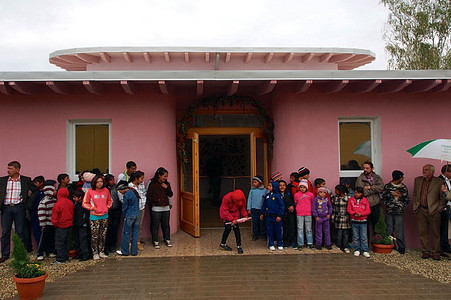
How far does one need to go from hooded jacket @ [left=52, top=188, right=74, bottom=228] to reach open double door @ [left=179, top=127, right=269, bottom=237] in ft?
8.88

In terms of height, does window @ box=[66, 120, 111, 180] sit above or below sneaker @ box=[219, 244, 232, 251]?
above

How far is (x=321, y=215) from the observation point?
7.09 metres

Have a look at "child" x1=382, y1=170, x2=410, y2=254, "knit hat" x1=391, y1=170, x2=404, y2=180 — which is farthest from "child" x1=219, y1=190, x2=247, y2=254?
"knit hat" x1=391, y1=170, x2=404, y2=180

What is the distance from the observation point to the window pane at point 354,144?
797 cm

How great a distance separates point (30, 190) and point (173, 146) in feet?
9.82

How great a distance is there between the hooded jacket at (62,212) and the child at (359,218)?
16.8ft

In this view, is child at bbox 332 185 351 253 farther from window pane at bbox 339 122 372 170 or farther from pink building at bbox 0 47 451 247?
window pane at bbox 339 122 372 170

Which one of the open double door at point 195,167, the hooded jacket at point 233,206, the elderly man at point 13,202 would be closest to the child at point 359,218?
the hooded jacket at point 233,206

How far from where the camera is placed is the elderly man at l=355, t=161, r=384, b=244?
718cm

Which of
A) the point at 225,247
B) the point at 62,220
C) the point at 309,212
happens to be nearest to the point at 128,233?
the point at 62,220

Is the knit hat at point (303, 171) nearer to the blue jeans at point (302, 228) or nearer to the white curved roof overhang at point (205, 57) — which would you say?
the blue jeans at point (302, 228)

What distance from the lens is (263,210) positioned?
7395 millimetres

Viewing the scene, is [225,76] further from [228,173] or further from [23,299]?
[228,173]

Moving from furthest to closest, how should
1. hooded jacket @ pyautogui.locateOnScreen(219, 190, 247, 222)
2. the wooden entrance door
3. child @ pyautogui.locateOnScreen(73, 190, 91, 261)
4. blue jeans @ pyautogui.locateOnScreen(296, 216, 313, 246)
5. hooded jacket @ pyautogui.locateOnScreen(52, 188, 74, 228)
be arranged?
the wooden entrance door < blue jeans @ pyautogui.locateOnScreen(296, 216, 313, 246) < hooded jacket @ pyautogui.locateOnScreen(219, 190, 247, 222) < child @ pyautogui.locateOnScreen(73, 190, 91, 261) < hooded jacket @ pyautogui.locateOnScreen(52, 188, 74, 228)
